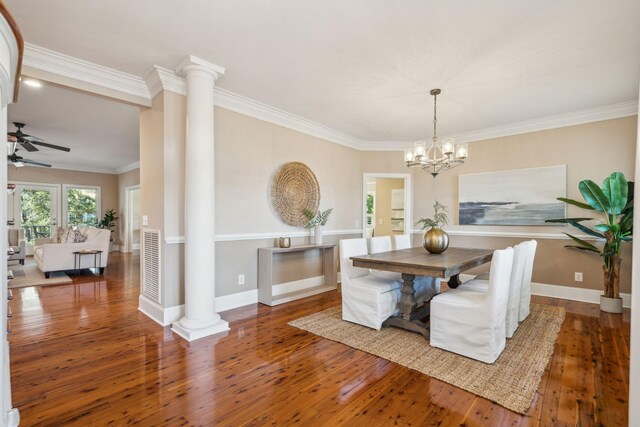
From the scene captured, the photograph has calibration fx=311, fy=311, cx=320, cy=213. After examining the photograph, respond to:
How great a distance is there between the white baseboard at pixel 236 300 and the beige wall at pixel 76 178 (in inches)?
302

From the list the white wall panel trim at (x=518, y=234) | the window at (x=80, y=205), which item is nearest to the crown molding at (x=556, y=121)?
the white wall panel trim at (x=518, y=234)

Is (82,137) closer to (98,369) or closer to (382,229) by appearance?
(98,369)

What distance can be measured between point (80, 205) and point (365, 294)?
9490 millimetres

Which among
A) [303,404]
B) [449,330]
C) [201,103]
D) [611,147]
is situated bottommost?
[303,404]

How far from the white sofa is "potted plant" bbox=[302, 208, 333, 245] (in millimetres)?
4176

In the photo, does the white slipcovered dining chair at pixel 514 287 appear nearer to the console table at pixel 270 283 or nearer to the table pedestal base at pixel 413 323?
the table pedestal base at pixel 413 323

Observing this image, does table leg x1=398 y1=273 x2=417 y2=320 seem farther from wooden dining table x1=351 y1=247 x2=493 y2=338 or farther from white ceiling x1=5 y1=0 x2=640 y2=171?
white ceiling x1=5 y1=0 x2=640 y2=171

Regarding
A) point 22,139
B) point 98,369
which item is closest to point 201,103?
point 98,369

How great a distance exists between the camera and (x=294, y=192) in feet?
14.9

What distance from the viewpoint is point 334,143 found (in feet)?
17.3

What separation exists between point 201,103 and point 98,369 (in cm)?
241

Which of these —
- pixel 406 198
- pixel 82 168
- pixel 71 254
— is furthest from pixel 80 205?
pixel 406 198

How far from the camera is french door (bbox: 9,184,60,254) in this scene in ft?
26.2

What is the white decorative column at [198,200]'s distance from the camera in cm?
299
